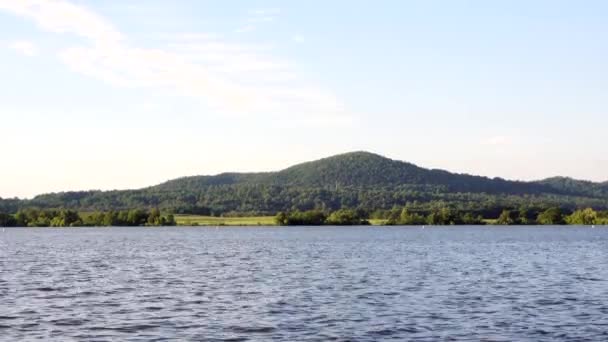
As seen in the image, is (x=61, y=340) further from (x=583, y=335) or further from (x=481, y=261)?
(x=481, y=261)

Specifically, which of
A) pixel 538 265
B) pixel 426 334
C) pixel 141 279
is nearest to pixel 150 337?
pixel 426 334

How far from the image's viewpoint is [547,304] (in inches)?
1763

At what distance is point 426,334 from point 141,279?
102 feet

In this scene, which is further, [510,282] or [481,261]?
[481,261]

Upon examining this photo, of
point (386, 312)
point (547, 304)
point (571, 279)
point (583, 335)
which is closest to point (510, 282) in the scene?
point (571, 279)

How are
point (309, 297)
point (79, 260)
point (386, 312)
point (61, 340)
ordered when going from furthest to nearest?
1. point (79, 260)
2. point (309, 297)
3. point (386, 312)
4. point (61, 340)

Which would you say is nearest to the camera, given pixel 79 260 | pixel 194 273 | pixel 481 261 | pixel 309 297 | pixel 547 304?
pixel 547 304

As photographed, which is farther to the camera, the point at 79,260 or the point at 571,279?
the point at 79,260

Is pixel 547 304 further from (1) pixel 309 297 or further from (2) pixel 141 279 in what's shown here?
(2) pixel 141 279

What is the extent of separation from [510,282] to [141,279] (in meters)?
24.5

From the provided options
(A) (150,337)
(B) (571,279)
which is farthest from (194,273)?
(A) (150,337)

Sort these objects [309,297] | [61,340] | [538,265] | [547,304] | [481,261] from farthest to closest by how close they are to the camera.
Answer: [481,261], [538,265], [309,297], [547,304], [61,340]

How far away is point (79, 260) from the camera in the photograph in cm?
8862

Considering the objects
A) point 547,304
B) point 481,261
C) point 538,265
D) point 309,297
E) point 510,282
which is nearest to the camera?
point 547,304
